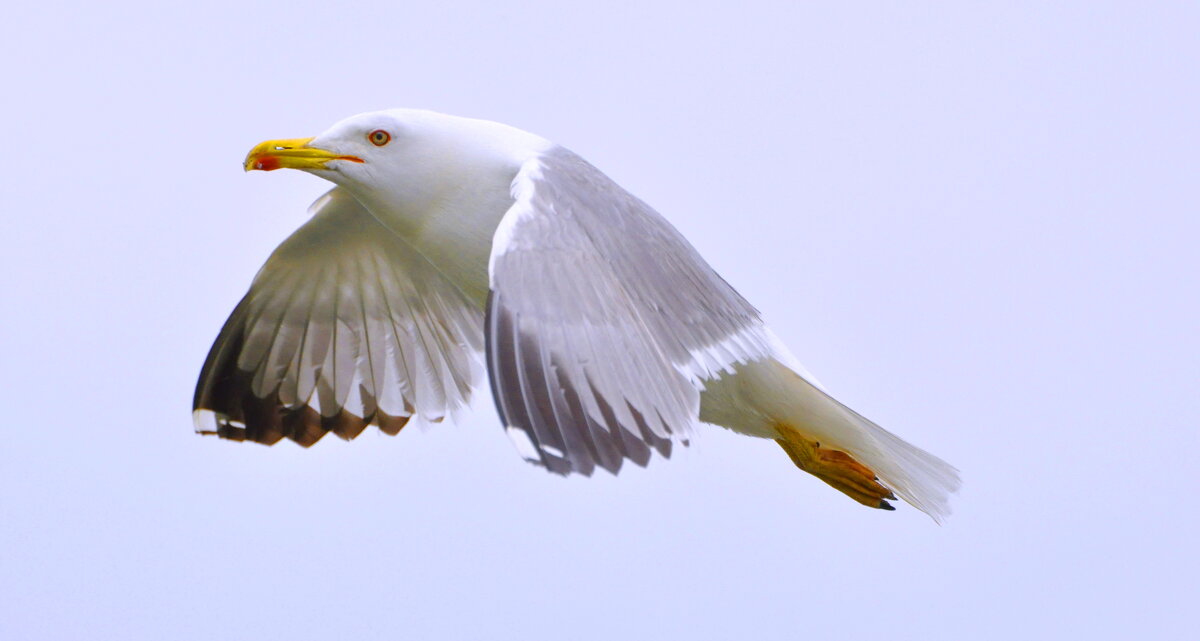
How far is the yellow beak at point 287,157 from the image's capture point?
4.07 metres

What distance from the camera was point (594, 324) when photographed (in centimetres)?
341

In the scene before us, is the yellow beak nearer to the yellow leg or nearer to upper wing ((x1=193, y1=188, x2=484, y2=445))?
upper wing ((x1=193, y1=188, x2=484, y2=445))

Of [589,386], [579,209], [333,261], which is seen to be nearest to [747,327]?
[579,209]

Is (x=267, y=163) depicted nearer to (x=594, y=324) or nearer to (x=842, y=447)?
(x=594, y=324)

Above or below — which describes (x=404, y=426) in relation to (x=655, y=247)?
below

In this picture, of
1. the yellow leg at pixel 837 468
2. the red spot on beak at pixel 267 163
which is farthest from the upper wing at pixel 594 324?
the red spot on beak at pixel 267 163

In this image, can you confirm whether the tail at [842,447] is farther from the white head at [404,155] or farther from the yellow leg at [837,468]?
the white head at [404,155]

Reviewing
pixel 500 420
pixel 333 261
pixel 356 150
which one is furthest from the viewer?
pixel 333 261

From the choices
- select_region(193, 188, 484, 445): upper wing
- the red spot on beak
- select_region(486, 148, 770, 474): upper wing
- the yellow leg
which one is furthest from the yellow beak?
the yellow leg

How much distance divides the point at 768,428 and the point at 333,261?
1296mm

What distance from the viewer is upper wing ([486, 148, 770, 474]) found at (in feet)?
10.4

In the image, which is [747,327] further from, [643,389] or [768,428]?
[643,389]

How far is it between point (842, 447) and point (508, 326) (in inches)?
57.7

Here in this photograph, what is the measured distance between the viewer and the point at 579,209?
12.2 feet
